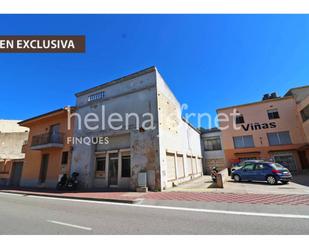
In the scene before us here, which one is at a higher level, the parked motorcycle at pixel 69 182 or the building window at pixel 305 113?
the building window at pixel 305 113

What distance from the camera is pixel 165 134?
1283 cm

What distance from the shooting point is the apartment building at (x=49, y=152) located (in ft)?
49.9

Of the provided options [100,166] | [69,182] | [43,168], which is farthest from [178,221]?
[43,168]

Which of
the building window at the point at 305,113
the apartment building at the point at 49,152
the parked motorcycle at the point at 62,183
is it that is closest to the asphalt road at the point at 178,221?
the parked motorcycle at the point at 62,183

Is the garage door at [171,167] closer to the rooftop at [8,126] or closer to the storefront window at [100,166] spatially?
the storefront window at [100,166]

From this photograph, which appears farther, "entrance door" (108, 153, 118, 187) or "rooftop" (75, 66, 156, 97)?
"rooftop" (75, 66, 156, 97)

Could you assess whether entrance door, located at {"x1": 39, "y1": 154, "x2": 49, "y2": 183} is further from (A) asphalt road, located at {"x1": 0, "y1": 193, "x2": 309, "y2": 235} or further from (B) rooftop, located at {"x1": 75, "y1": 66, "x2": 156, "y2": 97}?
(A) asphalt road, located at {"x1": 0, "y1": 193, "x2": 309, "y2": 235}

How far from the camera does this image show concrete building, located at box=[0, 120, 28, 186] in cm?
1952

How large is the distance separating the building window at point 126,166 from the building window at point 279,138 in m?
20.1

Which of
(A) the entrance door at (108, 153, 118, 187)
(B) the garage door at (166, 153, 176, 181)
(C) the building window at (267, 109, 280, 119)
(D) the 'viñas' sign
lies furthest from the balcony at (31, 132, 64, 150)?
(C) the building window at (267, 109, 280, 119)

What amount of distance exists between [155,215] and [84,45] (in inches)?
324

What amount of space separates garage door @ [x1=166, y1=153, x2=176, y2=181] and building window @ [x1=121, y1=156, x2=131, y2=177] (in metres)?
2.86
